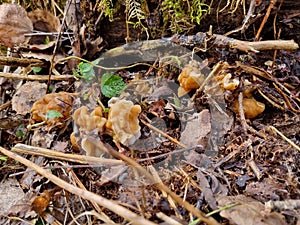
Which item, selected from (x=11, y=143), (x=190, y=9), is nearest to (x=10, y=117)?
(x=11, y=143)

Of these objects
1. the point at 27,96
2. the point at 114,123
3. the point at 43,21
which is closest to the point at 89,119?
the point at 114,123

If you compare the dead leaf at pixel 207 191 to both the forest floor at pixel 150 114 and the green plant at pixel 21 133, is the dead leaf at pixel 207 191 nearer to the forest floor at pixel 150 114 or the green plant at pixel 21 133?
the forest floor at pixel 150 114

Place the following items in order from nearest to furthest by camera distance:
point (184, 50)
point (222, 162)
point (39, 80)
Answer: point (222, 162), point (184, 50), point (39, 80)

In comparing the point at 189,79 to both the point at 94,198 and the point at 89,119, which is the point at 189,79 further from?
the point at 94,198

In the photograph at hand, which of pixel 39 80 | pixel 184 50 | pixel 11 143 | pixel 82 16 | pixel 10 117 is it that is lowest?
pixel 11 143

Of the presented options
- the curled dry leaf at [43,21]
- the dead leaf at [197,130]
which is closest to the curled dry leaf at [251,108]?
the dead leaf at [197,130]

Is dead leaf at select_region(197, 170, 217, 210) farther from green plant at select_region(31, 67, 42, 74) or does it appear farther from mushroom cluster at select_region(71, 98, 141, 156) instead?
green plant at select_region(31, 67, 42, 74)

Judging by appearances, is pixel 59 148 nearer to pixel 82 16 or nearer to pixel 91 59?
pixel 91 59

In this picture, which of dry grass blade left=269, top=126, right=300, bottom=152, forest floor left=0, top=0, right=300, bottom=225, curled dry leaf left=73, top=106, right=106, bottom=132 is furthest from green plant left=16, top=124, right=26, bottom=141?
dry grass blade left=269, top=126, right=300, bottom=152
